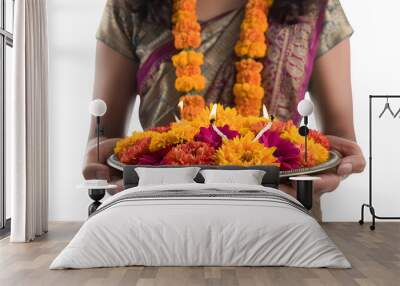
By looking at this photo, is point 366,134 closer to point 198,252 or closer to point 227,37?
point 227,37

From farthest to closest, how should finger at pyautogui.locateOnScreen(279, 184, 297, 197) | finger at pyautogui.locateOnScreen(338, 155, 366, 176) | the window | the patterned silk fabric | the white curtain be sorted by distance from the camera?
finger at pyautogui.locateOnScreen(338, 155, 366, 176)
the patterned silk fabric
finger at pyautogui.locateOnScreen(279, 184, 297, 197)
the window
the white curtain

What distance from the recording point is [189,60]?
22.8 ft

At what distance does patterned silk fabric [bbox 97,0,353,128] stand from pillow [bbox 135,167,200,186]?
2.89ft

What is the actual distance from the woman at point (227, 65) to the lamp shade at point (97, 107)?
0.28 meters

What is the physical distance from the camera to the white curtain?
599cm

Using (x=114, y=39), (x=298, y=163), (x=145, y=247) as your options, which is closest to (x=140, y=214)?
(x=145, y=247)

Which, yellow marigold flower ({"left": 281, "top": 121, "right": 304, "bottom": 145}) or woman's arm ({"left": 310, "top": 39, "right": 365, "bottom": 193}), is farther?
woman's arm ({"left": 310, "top": 39, "right": 365, "bottom": 193})

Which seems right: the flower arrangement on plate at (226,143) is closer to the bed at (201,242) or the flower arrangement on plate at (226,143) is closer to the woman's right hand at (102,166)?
the woman's right hand at (102,166)

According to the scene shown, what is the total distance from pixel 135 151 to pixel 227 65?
1.32 metres

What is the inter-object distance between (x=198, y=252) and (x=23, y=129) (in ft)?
7.81

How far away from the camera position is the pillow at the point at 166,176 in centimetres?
619

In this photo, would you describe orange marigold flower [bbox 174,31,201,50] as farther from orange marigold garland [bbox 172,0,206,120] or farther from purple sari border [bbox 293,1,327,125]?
purple sari border [bbox 293,1,327,125]

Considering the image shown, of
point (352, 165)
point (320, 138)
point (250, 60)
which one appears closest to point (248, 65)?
point (250, 60)

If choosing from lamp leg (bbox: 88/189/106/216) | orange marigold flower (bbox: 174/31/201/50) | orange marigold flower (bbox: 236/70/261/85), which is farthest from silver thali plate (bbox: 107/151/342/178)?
orange marigold flower (bbox: 174/31/201/50)
